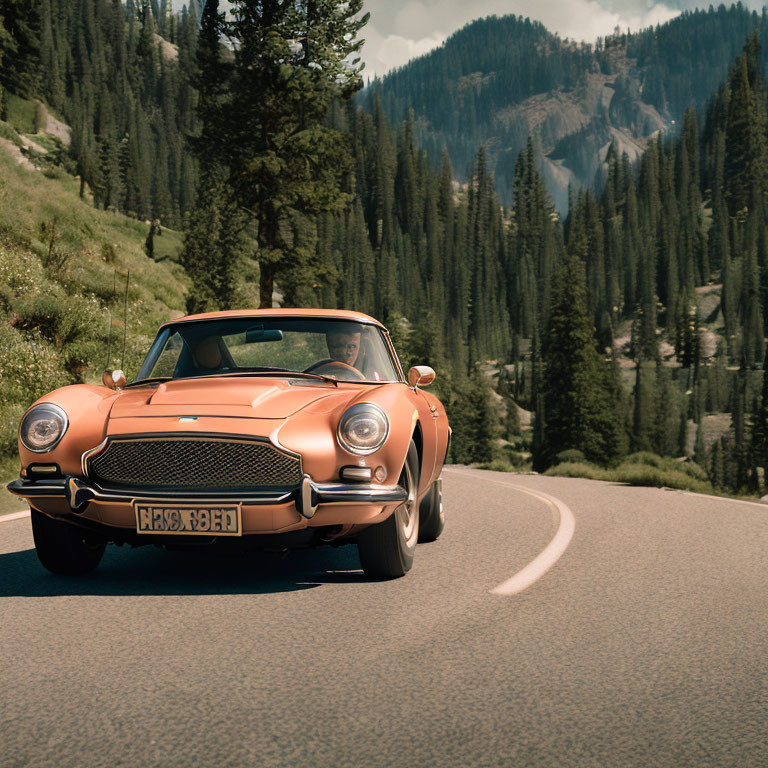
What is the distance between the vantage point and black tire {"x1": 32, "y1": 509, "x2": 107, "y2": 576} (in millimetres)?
5570

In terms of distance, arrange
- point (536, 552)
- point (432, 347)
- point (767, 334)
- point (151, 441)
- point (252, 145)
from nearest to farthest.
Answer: point (151, 441)
point (536, 552)
point (252, 145)
point (432, 347)
point (767, 334)

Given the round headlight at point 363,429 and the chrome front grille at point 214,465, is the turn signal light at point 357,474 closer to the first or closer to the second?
the round headlight at point 363,429

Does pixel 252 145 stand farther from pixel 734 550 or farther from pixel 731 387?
pixel 731 387

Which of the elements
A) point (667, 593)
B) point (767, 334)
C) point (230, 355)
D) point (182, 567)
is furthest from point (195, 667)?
point (767, 334)

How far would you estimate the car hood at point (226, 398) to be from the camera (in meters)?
5.34

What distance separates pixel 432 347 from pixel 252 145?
54104 mm

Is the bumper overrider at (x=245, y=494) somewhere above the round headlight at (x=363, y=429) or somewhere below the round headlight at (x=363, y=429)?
below

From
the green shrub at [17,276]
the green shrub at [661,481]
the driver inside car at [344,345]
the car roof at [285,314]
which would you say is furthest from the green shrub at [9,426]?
the green shrub at [661,481]

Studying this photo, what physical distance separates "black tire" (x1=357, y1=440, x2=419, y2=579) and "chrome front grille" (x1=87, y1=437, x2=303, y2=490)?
2.29ft

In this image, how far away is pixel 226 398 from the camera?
5523mm

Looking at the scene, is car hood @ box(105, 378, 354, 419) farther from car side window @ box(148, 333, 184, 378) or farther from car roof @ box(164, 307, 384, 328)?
car roof @ box(164, 307, 384, 328)

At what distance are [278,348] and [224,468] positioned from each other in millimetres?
2012

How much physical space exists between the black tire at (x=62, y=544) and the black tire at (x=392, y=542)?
167cm

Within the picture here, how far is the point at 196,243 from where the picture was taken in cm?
5653
